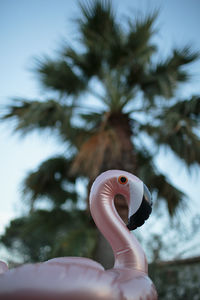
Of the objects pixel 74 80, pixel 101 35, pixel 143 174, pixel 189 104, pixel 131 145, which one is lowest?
pixel 143 174

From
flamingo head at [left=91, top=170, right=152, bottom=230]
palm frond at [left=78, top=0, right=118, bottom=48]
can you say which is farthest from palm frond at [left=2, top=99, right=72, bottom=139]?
flamingo head at [left=91, top=170, right=152, bottom=230]

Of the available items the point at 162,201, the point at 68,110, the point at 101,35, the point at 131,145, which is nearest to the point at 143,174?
the point at 162,201

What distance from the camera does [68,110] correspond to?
3.99 m

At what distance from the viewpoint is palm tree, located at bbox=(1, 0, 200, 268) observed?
3.77 m

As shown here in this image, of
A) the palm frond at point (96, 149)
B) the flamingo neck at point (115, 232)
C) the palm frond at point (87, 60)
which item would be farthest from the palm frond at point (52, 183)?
the flamingo neck at point (115, 232)

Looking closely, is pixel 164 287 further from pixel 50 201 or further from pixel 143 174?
pixel 50 201

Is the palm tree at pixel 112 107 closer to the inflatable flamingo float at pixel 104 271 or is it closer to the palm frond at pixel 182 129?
the palm frond at pixel 182 129

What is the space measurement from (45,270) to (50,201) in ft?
13.9

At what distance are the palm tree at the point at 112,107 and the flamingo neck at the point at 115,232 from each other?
205 cm

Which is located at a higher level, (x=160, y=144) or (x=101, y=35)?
(x=101, y=35)

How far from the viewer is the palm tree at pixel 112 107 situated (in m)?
3.77

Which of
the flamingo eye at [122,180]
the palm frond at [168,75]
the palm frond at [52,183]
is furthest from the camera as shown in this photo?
the palm frond at [52,183]

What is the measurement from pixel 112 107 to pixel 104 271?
3078 millimetres

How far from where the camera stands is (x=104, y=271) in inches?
45.1
